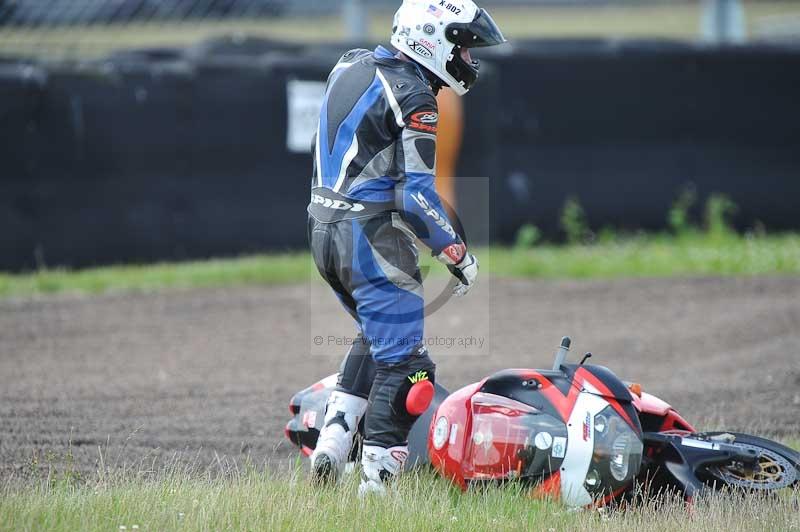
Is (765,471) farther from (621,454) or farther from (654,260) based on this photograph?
(654,260)

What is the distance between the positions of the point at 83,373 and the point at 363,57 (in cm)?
401

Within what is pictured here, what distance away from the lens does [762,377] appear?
7469mm

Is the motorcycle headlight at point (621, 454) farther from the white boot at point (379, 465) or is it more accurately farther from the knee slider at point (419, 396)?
the white boot at point (379, 465)

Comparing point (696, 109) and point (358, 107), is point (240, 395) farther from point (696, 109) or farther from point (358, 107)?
point (696, 109)

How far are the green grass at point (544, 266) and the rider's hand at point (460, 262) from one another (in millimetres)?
5711

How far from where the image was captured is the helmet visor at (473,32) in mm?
4711

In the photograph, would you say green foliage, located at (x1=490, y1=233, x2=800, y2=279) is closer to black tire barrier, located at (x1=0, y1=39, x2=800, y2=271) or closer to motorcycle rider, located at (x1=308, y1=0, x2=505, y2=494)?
black tire barrier, located at (x1=0, y1=39, x2=800, y2=271)

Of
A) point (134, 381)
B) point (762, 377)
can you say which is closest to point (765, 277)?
point (762, 377)

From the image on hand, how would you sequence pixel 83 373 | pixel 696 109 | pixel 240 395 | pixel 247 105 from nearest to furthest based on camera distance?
pixel 240 395 < pixel 83 373 < pixel 247 105 < pixel 696 109

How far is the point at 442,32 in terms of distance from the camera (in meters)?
4.73

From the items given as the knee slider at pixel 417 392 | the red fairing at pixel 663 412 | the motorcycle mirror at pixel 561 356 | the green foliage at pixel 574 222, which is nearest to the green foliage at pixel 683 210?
the green foliage at pixel 574 222

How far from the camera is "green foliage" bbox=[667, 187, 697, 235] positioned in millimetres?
12703

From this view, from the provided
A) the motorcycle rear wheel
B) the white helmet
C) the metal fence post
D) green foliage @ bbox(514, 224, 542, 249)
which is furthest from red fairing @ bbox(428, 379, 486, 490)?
the metal fence post

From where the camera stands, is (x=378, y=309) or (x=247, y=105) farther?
(x=247, y=105)
